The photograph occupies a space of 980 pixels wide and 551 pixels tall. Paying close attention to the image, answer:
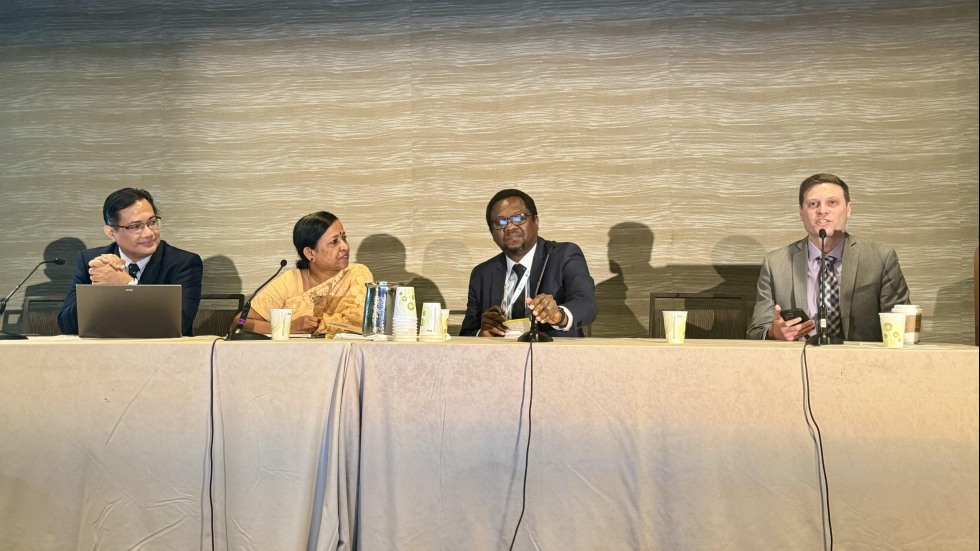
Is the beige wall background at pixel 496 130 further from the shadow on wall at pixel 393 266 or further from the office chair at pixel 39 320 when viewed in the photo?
the office chair at pixel 39 320

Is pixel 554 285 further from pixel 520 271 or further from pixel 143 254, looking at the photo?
pixel 143 254

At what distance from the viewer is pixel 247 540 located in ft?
7.55

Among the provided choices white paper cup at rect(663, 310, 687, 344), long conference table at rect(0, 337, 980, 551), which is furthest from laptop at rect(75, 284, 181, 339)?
white paper cup at rect(663, 310, 687, 344)

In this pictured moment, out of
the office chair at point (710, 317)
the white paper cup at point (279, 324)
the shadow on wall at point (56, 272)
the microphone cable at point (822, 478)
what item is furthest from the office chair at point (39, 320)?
the microphone cable at point (822, 478)

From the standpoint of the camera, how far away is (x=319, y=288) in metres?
3.23

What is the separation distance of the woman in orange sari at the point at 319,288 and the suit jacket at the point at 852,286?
1.54m

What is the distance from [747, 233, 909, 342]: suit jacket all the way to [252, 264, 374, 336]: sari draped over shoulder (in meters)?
1.52

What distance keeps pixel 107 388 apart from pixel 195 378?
262 mm

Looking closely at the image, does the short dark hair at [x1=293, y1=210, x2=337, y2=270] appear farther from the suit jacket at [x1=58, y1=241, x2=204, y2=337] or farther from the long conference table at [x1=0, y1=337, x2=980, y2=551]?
the long conference table at [x1=0, y1=337, x2=980, y2=551]

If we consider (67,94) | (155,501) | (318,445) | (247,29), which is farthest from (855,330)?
(67,94)

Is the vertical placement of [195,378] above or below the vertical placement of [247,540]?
above

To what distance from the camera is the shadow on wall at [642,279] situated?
406 cm

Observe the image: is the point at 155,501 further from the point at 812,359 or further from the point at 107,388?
the point at 812,359

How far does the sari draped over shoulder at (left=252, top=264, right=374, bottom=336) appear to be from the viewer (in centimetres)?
305
